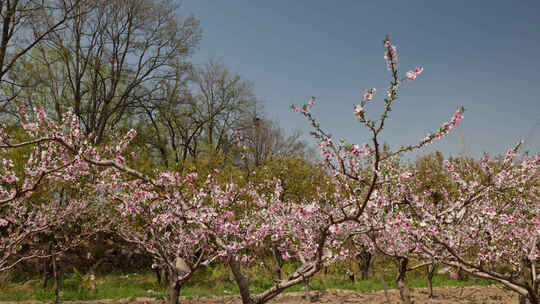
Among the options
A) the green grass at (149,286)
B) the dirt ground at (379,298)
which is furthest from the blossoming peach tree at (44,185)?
the dirt ground at (379,298)

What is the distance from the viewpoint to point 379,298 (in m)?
9.71

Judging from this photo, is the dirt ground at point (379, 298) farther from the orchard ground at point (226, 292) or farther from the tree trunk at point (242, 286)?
the tree trunk at point (242, 286)

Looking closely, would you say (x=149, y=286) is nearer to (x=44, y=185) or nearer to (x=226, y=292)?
(x=226, y=292)

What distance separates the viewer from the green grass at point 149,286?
9.70 metres

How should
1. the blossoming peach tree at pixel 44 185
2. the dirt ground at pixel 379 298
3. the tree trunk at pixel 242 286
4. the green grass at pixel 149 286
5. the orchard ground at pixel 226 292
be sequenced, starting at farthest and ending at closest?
the green grass at pixel 149 286
the orchard ground at pixel 226 292
the dirt ground at pixel 379 298
the tree trunk at pixel 242 286
the blossoming peach tree at pixel 44 185

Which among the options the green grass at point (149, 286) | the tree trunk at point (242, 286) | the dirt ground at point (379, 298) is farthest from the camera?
the green grass at point (149, 286)

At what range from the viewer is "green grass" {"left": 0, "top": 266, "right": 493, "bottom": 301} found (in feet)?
31.8

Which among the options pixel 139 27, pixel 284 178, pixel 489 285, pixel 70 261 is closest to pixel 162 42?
pixel 139 27

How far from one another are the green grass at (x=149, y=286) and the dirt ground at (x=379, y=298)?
0.43 metres

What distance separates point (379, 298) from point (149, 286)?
26.2ft

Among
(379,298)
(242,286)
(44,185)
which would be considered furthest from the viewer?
(379,298)

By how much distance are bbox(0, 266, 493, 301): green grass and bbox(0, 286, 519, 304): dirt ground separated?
0.43 metres

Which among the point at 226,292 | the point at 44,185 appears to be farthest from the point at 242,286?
the point at 44,185

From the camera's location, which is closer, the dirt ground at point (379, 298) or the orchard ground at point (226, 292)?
the dirt ground at point (379, 298)
